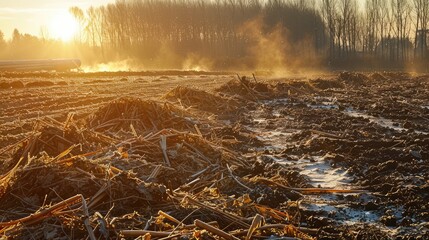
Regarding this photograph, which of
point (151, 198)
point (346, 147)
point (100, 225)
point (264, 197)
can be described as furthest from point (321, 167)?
point (100, 225)

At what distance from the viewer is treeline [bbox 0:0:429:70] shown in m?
60.5

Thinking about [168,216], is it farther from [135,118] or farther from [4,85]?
[4,85]

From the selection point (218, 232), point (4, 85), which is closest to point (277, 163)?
point (218, 232)

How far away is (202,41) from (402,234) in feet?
225

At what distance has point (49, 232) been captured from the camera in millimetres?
3107

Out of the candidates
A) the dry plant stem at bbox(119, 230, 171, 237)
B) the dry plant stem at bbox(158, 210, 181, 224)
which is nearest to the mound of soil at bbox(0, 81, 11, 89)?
the dry plant stem at bbox(158, 210, 181, 224)

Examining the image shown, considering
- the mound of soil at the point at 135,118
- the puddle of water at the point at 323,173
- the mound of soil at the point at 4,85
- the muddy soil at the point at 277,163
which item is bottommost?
the puddle of water at the point at 323,173

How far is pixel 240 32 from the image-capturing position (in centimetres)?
6962

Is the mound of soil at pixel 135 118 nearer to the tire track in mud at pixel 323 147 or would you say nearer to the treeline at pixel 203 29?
the tire track in mud at pixel 323 147

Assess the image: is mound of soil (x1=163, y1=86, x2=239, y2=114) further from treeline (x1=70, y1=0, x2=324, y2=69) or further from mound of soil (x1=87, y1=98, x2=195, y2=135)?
treeline (x1=70, y1=0, x2=324, y2=69)

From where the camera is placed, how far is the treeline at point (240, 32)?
60.5 metres

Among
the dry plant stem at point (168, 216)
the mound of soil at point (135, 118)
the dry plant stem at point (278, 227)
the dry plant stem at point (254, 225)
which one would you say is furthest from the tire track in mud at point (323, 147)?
the mound of soil at point (135, 118)

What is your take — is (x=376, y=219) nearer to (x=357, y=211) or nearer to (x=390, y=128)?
(x=357, y=211)

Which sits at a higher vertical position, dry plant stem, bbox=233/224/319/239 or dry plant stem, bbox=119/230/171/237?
dry plant stem, bbox=119/230/171/237
